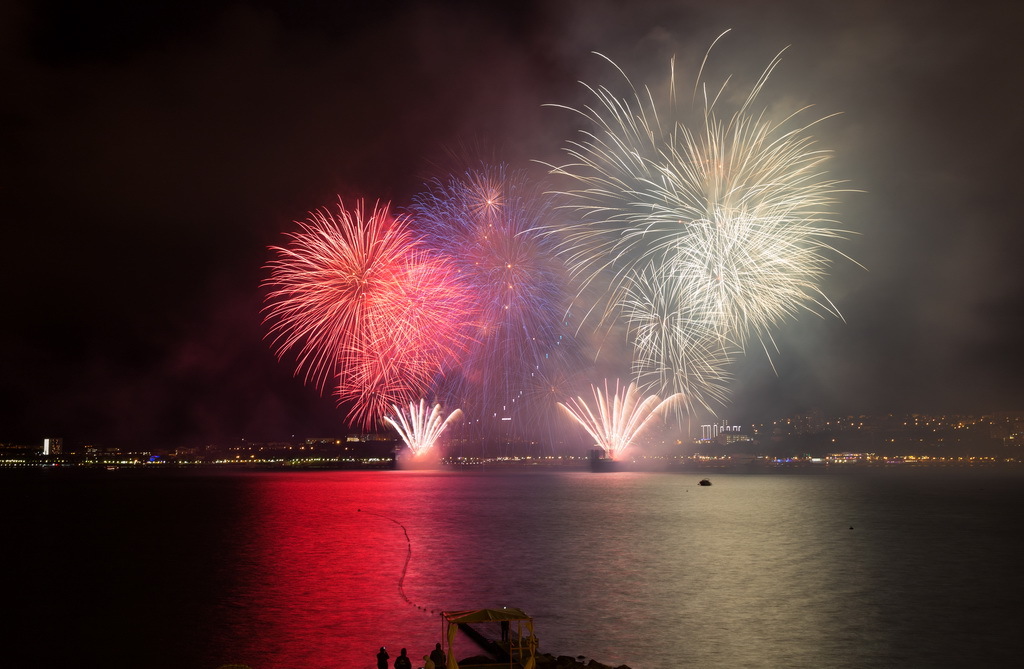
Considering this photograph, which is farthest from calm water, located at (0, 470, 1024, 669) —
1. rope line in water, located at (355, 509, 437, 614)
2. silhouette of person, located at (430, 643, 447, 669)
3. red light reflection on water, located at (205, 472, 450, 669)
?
silhouette of person, located at (430, 643, 447, 669)

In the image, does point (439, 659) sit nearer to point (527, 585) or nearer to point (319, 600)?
point (319, 600)

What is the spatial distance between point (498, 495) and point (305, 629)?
95.5 m

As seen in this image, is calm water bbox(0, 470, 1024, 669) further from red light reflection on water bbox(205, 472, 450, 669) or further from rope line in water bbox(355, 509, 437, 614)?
rope line in water bbox(355, 509, 437, 614)

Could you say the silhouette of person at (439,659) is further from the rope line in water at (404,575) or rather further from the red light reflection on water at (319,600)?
the rope line in water at (404,575)

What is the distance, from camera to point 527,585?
152 ft

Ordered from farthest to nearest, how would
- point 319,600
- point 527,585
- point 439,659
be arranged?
point 527,585 < point 319,600 < point 439,659

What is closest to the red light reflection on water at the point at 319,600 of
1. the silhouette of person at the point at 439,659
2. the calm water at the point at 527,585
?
the calm water at the point at 527,585

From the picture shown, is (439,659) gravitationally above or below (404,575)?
above

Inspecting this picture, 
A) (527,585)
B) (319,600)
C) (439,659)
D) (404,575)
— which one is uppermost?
(439,659)

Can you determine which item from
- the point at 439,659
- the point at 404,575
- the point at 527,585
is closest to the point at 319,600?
the point at 404,575

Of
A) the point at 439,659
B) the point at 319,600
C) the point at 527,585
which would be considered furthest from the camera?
the point at 527,585

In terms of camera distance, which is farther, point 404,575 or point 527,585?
point 404,575

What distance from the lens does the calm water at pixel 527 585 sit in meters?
32.7

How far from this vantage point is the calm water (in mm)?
32688
